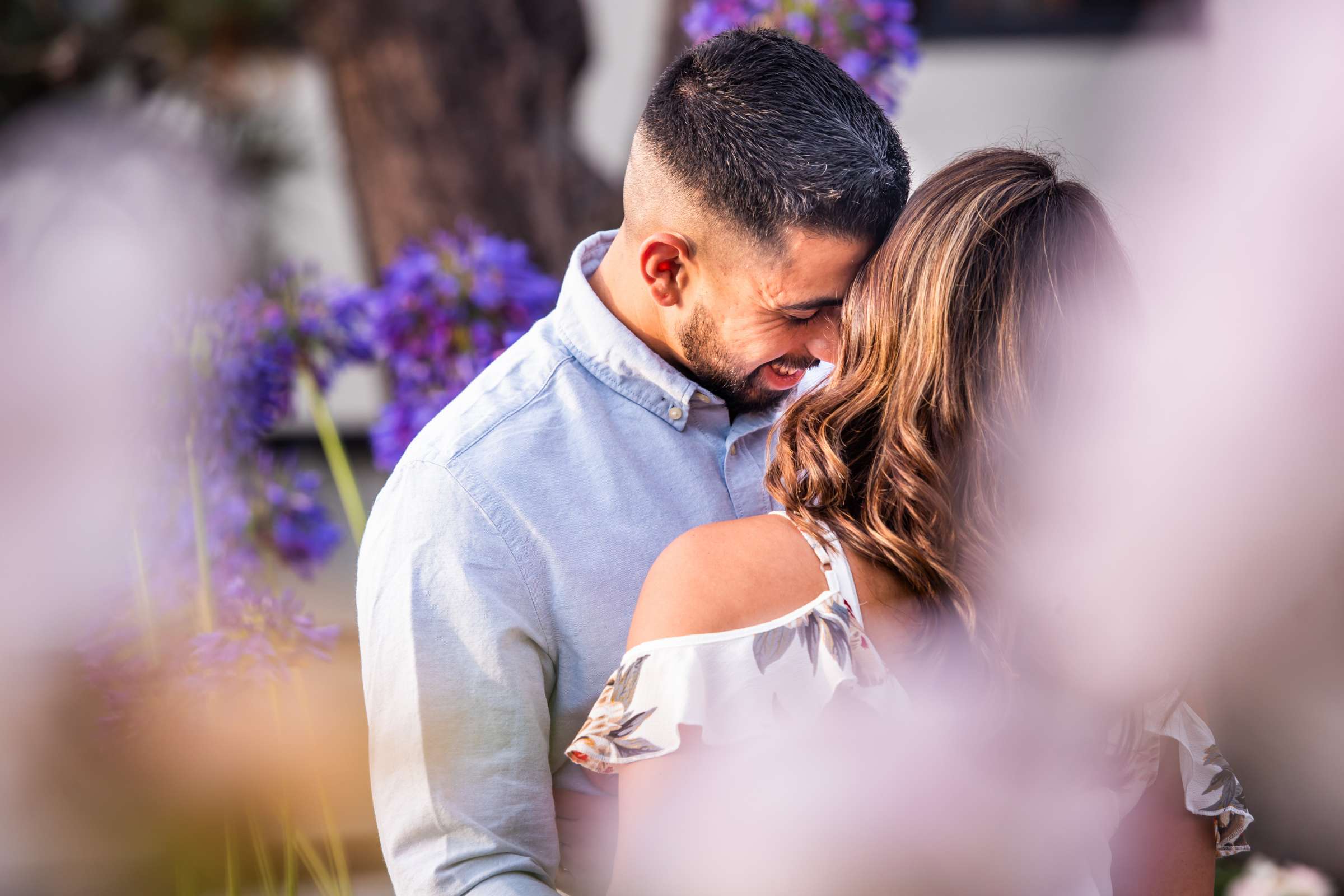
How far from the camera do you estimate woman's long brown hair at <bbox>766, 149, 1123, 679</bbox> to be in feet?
3.10

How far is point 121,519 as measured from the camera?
306 millimetres

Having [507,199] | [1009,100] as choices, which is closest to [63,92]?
[507,199]

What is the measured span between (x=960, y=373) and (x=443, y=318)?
3.42 ft

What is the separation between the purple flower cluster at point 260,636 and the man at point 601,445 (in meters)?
0.08

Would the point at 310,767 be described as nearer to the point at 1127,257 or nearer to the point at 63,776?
the point at 63,776

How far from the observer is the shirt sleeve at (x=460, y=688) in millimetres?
1089

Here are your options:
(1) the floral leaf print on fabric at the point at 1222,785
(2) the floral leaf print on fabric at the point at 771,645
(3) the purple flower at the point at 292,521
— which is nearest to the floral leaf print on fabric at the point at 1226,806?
(1) the floral leaf print on fabric at the point at 1222,785

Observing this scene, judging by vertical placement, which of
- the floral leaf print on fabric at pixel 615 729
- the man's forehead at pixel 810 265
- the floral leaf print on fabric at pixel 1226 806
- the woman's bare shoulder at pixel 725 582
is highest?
the man's forehead at pixel 810 265

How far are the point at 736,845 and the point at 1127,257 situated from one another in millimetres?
623

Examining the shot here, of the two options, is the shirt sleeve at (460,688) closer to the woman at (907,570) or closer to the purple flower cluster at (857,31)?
the woman at (907,570)

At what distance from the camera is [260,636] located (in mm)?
901

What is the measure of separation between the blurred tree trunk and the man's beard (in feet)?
6.23

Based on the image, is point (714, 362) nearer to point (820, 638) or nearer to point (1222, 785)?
point (820, 638)

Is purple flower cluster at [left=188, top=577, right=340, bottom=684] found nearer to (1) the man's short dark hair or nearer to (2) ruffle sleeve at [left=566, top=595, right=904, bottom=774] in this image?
(2) ruffle sleeve at [left=566, top=595, right=904, bottom=774]
